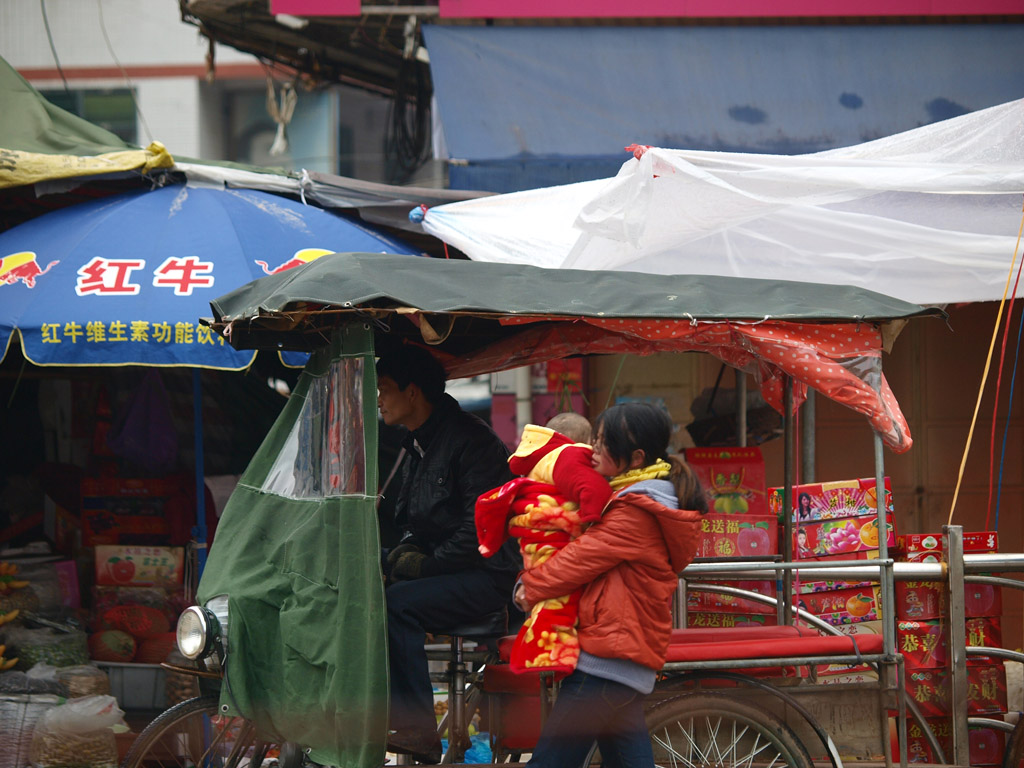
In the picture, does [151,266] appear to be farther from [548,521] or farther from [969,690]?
[969,690]

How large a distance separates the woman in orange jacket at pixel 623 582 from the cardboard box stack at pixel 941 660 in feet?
4.66

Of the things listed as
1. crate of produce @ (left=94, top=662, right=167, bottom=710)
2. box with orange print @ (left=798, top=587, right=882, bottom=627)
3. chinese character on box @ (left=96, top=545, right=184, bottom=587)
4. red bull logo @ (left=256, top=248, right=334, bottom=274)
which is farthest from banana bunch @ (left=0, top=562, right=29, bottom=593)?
box with orange print @ (left=798, top=587, right=882, bottom=627)

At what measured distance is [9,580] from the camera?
6.45 metres

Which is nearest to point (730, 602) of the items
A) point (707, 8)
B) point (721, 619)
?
point (721, 619)

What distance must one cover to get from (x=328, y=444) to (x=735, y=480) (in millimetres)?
2434

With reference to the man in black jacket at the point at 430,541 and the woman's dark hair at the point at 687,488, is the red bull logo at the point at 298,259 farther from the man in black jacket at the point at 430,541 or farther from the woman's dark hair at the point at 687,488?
the woman's dark hair at the point at 687,488

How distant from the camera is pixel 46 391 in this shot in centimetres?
792

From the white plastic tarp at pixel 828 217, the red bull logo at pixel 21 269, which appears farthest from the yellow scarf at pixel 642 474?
the red bull logo at pixel 21 269

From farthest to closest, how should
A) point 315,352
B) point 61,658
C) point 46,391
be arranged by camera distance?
point 46,391 < point 61,658 < point 315,352

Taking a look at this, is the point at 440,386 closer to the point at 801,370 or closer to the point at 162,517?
the point at 801,370

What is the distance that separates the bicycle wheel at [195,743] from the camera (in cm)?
395

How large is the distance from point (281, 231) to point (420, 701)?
3648 mm

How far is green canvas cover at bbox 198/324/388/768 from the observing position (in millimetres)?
3480

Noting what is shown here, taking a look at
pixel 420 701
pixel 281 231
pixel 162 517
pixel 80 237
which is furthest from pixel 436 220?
pixel 420 701
